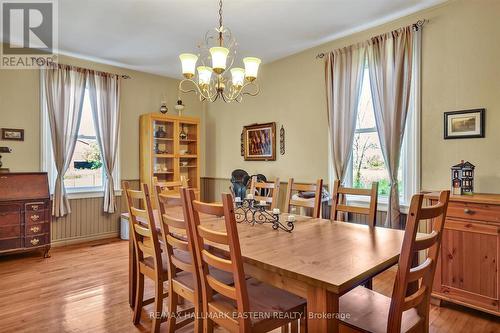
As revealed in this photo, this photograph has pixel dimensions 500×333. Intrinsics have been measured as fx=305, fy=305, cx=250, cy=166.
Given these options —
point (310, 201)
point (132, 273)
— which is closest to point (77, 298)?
point (132, 273)

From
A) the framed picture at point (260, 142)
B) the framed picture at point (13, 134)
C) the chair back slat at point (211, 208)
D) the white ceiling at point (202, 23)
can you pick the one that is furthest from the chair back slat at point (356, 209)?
the framed picture at point (13, 134)

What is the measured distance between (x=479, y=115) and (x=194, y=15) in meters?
2.94

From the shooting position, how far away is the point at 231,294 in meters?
1.43

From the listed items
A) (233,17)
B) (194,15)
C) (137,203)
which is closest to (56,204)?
(137,203)

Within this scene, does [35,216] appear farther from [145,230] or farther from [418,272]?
[418,272]

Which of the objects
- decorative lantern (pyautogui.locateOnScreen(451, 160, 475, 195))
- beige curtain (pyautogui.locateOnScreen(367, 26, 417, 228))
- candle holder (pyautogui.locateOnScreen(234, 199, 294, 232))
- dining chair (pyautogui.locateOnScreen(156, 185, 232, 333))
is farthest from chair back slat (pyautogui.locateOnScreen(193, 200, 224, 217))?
beige curtain (pyautogui.locateOnScreen(367, 26, 417, 228))

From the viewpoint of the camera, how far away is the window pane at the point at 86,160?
4547 millimetres

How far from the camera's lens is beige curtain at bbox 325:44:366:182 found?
11.8 feet

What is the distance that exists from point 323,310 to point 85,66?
190 inches

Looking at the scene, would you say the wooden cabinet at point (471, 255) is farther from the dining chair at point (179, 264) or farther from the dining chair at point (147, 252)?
the dining chair at point (147, 252)

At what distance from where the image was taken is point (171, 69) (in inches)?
199

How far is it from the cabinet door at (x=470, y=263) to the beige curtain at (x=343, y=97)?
1429mm

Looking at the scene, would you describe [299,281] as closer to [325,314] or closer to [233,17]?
[325,314]

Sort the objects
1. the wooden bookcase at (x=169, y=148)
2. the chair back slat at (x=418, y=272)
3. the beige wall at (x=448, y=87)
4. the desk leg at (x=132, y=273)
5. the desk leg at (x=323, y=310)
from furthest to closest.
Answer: the wooden bookcase at (x=169, y=148)
the beige wall at (x=448, y=87)
the desk leg at (x=132, y=273)
the chair back slat at (x=418, y=272)
the desk leg at (x=323, y=310)
